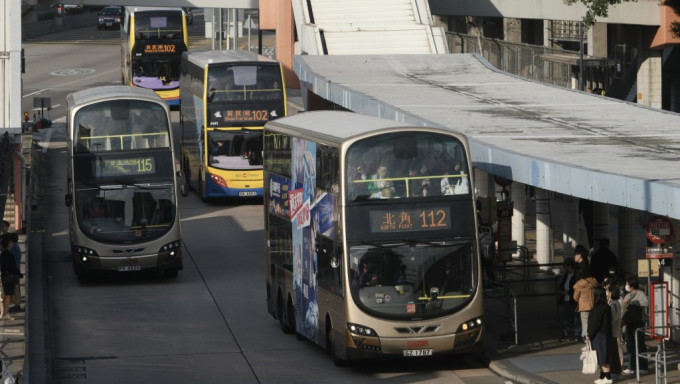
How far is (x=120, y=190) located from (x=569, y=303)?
35.7 ft

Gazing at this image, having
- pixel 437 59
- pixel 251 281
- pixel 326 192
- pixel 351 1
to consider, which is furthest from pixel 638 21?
pixel 326 192

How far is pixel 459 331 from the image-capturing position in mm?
20984

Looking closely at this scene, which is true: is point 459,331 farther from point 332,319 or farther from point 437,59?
point 437,59

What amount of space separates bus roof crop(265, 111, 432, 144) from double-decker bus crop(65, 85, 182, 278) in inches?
223

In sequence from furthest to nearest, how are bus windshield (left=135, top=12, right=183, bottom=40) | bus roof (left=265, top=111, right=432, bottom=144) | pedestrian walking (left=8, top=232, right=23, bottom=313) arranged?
bus windshield (left=135, top=12, right=183, bottom=40) → pedestrian walking (left=8, top=232, right=23, bottom=313) → bus roof (left=265, top=111, right=432, bottom=144)

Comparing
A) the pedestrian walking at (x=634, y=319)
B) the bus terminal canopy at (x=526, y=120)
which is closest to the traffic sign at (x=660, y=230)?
the pedestrian walking at (x=634, y=319)

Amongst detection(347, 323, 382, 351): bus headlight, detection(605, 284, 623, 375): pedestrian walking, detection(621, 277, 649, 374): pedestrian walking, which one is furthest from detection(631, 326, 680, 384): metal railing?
detection(347, 323, 382, 351): bus headlight

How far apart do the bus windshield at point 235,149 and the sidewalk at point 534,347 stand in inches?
551

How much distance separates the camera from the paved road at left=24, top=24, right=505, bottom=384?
21656mm

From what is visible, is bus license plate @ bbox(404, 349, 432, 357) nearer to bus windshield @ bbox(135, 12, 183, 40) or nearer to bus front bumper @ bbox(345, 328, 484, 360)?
bus front bumper @ bbox(345, 328, 484, 360)

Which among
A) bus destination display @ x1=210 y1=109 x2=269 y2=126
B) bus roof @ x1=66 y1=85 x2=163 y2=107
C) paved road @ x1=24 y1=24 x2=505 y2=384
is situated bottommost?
paved road @ x1=24 y1=24 x2=505 y2=384

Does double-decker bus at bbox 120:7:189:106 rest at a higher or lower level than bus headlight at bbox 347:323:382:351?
higher

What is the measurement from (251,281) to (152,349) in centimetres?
699

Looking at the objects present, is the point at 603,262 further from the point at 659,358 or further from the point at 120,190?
the point at 120,190
